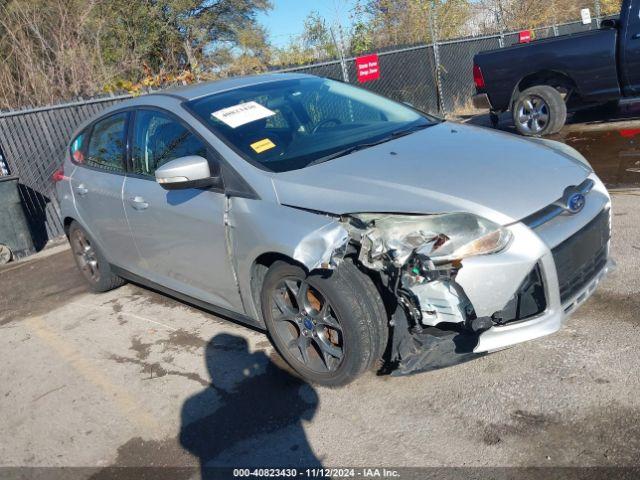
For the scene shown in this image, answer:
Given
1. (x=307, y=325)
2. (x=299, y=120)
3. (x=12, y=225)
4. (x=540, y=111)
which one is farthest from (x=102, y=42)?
(x=307, y=325)

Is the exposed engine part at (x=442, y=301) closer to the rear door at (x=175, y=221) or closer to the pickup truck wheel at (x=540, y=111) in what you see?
the rear door at (x=175, y=221)

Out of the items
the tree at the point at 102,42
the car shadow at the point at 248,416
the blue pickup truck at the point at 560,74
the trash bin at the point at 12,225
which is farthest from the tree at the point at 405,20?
the car shadow at the point at 248,416

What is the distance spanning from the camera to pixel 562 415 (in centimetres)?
285

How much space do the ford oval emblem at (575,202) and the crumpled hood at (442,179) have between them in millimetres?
71

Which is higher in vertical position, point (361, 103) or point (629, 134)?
point (361, 103)

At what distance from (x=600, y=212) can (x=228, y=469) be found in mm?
2369

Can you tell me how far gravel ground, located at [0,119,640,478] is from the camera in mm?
2785

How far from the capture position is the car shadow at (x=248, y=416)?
298cm

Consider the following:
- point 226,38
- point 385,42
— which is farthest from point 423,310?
point 226,38

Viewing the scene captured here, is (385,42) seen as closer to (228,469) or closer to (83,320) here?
(83,320)

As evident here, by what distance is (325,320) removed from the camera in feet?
10.7

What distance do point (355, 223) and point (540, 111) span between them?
7.24 meters

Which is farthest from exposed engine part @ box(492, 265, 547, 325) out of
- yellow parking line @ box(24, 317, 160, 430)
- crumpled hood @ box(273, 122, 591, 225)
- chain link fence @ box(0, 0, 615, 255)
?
chain link fence @ box(0, 0, 615, 255)

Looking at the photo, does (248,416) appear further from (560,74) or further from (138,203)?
(560,74)
